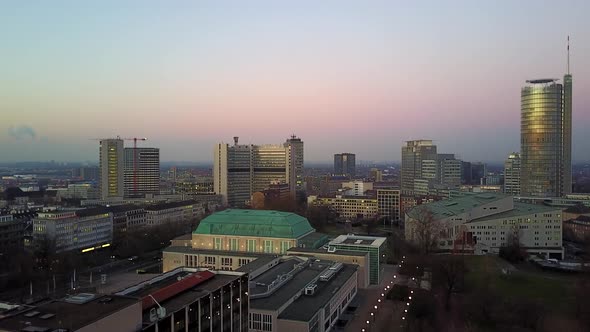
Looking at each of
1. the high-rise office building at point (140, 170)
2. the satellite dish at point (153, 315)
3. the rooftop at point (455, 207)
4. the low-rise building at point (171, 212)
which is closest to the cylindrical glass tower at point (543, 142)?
the rooftop at point (455, 207)

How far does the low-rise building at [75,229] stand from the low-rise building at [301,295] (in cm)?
1584

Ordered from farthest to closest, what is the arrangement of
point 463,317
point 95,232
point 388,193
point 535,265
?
point 388,193, point 95,232, point 535,265, point 463,317

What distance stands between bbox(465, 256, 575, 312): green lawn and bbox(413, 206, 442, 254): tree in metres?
3.28

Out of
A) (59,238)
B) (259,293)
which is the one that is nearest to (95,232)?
(59,238)

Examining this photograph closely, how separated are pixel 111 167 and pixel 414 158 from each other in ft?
145

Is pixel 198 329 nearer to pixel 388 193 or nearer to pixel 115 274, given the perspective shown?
pixel 115 274

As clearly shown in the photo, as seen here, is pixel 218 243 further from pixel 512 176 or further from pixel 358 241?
pixel 512 176

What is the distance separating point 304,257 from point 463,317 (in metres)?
9.44

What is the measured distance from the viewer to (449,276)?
20.7 metres

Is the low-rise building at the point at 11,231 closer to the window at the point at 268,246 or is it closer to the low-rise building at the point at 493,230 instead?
the window at the point at 268,246

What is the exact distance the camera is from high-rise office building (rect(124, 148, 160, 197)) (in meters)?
65.6

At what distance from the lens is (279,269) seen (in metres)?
22.2

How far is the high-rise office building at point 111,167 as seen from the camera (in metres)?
60.8

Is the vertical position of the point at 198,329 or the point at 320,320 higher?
the point at 198,329
